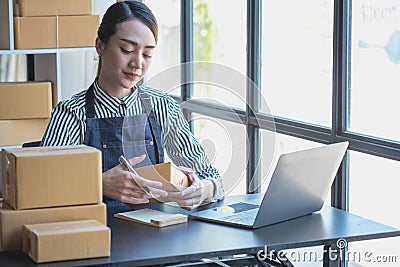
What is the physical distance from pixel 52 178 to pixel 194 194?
0.55m

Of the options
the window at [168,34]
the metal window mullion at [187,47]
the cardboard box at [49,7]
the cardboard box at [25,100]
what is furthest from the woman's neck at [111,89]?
the window at [168,34]

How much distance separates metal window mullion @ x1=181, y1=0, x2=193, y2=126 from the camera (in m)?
4.32

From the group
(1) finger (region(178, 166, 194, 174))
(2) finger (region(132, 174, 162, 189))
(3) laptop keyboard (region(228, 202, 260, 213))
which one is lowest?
(3) laptop keyboard (region(228, 202, 260, 213))

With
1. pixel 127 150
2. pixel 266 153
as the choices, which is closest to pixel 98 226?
pixel 127 150

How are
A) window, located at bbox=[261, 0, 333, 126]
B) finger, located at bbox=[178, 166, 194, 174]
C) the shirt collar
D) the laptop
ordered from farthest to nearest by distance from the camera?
window, located at bbox=[261, 0, 333, 126], the shirt collar, finger, located at bbox=[178, 166, 194, 174], the laptop

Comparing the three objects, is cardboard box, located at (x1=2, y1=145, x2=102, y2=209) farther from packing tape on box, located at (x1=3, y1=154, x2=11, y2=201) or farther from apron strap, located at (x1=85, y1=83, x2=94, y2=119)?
apron strap, located at (x1=85, y1=83, x2=94, y2=119)

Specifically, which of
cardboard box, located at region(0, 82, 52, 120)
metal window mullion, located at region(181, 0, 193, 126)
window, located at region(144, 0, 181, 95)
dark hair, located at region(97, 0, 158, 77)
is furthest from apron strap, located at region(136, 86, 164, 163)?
window, located at region(144, 0, 181, 95)

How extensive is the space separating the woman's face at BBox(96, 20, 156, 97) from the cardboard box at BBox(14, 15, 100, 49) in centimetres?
112

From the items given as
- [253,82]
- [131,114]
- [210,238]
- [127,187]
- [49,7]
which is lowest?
[210,238]

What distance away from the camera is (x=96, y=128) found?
2.78 m

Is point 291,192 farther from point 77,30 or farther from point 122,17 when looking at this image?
→ point 77,30

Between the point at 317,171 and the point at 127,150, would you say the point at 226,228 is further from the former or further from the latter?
the point at 127,150

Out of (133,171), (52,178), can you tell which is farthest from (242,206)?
(52,178)

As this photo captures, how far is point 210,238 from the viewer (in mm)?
2129
